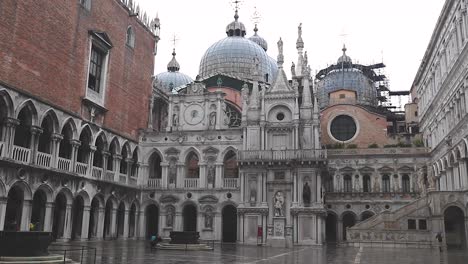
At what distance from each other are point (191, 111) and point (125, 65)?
6.91 metres

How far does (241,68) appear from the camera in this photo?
57.1 m

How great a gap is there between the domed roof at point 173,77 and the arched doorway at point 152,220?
22.9 metres

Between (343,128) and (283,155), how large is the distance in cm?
1538

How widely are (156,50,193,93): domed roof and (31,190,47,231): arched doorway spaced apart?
→ 3216 centimetres

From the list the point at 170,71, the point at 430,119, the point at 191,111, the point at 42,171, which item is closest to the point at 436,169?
the point at 430,119

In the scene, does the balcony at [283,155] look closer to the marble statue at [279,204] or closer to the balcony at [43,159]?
the marble statue at [279,204]

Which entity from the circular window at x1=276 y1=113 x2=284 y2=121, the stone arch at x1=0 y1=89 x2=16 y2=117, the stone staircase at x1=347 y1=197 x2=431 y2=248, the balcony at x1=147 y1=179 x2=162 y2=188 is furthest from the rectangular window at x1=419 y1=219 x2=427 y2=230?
the stone arch at x1=0 y1=89 x2=16 y2=117

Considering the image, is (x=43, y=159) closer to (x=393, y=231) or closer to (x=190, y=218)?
(x=190, y=218)

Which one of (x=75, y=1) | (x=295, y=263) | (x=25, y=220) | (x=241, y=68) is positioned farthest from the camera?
(x=241, y=68)

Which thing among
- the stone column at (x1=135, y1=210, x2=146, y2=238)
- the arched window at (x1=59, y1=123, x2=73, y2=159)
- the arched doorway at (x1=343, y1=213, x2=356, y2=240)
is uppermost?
the arched window at (x1=59, y1=123, x2=73, y2=159)

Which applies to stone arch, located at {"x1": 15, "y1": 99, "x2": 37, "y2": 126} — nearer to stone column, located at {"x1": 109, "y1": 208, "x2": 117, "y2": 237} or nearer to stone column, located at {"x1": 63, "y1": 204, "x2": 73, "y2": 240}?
stone column, located at {"x1": 63, "y1": 204, "x2": 73, "y2": 240}

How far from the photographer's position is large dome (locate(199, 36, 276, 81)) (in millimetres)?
57062

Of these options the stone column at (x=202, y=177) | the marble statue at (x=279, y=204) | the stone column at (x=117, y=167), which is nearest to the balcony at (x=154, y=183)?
the stone column at (x=202, y=177)

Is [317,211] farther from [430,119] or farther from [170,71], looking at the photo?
[170,71]
